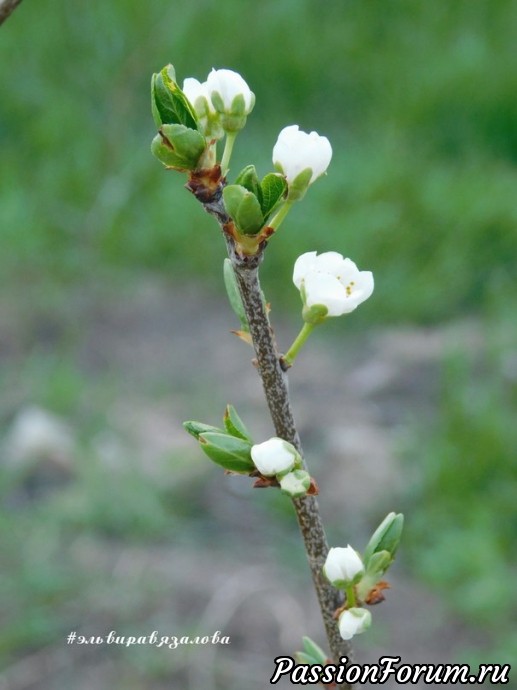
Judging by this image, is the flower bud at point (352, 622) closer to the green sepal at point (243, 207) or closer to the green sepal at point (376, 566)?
the green sepal at point (376, 566)

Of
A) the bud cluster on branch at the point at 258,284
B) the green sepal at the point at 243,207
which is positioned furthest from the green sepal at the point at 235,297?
the green sepal at the point at 243,207

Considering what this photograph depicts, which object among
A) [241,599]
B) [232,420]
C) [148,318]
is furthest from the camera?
[148,318]

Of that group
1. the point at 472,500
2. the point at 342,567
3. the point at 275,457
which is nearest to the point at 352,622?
the point at 342,567

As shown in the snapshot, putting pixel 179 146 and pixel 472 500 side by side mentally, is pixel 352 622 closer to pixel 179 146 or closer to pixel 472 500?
pixel 179 146

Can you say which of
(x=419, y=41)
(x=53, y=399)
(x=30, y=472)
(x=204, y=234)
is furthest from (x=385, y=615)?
(x=419, y=41)

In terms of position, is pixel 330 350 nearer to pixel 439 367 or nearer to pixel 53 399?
pixel 439 367

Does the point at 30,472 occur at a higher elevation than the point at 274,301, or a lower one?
lower

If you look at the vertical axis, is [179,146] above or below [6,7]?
below
